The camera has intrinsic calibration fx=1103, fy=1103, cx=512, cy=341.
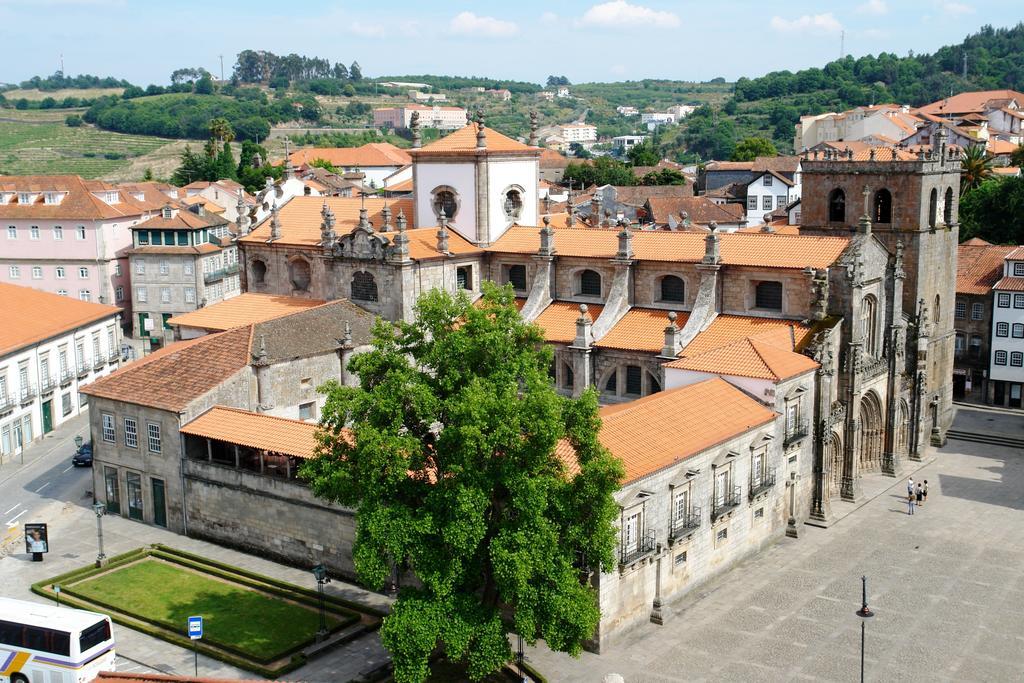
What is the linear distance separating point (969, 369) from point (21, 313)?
58846mm

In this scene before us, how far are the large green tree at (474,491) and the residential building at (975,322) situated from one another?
4844cm

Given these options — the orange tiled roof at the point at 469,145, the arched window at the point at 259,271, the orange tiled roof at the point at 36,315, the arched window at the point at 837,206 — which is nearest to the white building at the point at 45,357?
the orange tiled roof at the point at 36,315

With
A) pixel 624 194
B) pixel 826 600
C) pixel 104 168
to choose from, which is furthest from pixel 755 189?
pixel 104 168

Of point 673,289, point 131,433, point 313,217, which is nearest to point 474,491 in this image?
point 131,433

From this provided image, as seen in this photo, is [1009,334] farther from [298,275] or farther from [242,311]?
[242,311]

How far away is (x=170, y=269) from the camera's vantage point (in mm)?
82188

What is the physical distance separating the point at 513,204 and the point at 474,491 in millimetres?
34526

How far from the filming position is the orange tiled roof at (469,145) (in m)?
60.0

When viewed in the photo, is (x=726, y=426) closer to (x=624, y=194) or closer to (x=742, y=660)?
(x=742, y=660)

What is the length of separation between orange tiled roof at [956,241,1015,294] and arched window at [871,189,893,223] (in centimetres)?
1505

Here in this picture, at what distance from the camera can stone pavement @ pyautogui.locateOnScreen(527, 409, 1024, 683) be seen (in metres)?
34.6

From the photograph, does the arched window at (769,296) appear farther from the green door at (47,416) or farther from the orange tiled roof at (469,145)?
the green door at (47,416)

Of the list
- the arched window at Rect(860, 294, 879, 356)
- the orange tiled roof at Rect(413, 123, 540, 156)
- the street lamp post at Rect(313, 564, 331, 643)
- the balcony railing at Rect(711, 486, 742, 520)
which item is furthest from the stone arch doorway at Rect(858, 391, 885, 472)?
the street lamp post at Rect(313, 564, 331, 643)

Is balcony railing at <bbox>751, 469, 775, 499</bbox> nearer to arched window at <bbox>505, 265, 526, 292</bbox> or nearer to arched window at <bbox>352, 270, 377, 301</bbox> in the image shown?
arched window at <bbox>505, 265, 526, 292</bbox>
